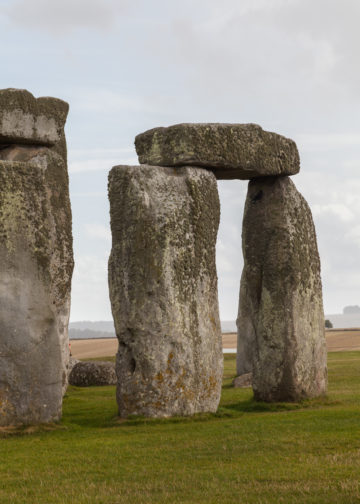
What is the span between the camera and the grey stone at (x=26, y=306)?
43.5 feet

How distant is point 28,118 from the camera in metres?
18.9

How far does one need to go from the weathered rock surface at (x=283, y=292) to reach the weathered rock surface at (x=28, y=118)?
5075 millimetres

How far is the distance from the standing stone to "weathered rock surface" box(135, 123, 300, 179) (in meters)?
0.36

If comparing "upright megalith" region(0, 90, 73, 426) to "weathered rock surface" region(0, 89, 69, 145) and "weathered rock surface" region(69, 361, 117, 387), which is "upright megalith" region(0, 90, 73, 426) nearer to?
"weathered rock surface" region(0, 89, 69, 145)

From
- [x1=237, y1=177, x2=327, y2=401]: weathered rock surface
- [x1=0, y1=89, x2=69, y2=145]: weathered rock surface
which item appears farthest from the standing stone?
[x1=0, y1=89, x2=69, y2=145]: weathered rock surface

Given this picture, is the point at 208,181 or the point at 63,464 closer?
the point at 63,464

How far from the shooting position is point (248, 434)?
12.6m

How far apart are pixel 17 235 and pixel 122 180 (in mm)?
2229

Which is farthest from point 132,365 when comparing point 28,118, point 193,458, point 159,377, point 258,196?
point 28,118

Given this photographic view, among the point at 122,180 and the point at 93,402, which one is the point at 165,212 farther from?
the point at 93,402

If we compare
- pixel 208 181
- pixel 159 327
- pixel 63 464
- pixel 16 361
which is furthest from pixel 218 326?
pixel 63 464

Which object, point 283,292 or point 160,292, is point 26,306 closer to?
point 160,292

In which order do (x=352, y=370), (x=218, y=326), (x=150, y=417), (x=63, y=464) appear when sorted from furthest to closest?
(x=352, y=370) → (x=218, y=326) → (x=150, y=417) → (x=63, y=464)

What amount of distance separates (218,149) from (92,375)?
10.0 meters
